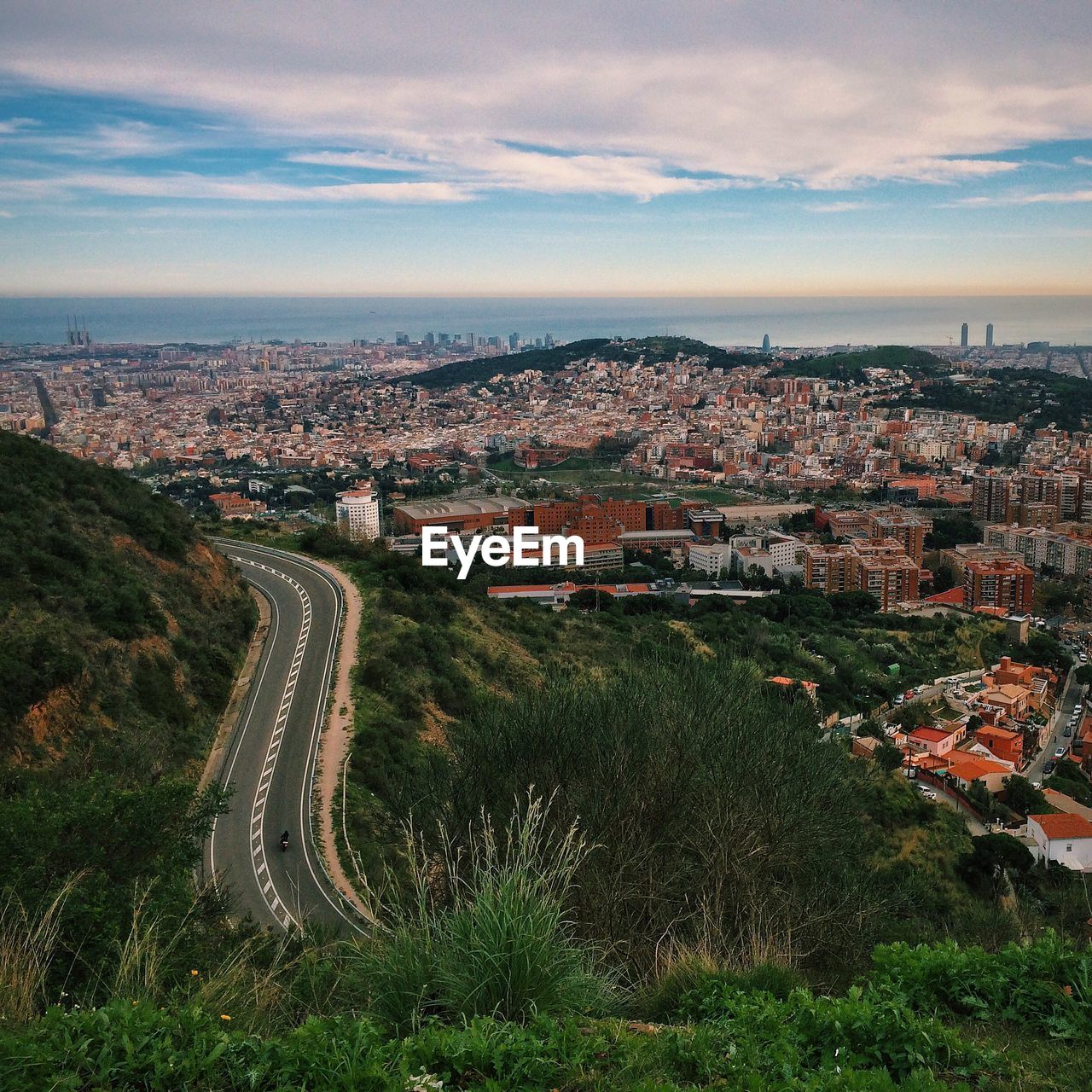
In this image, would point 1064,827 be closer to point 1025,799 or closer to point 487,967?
point 1025,799

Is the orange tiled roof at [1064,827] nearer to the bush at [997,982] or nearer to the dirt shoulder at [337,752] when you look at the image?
the dirt shoulder at [337,752]

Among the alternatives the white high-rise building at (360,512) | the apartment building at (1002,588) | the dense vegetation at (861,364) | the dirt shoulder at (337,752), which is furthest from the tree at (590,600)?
the dense vegetation at (861,364)

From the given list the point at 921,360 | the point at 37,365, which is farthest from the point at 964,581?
the point at 921,360

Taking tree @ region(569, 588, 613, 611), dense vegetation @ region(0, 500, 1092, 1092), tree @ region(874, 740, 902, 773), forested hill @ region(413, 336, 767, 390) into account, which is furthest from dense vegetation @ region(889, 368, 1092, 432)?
dense vegetation @ region(0, 500, 1092, 1092)

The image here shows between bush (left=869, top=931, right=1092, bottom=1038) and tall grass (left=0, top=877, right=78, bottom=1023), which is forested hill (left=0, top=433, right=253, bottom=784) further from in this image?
bush (left=869, top=931, right=1092, bottom=1038)

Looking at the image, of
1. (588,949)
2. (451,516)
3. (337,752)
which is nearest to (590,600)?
(337,752)

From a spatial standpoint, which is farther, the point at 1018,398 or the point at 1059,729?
the point at 1018,398

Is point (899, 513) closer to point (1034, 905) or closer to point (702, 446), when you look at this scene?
point (702, 446)
